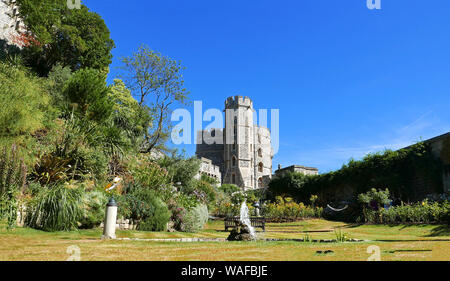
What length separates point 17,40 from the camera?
1938cm

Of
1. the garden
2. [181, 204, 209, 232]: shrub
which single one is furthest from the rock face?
[181, 204, 209, 232]: shrub

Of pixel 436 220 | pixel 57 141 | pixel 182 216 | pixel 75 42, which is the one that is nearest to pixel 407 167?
pixel 436 220

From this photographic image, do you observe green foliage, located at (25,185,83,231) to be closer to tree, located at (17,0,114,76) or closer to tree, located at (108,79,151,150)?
tree, located at (108,79,151,150)

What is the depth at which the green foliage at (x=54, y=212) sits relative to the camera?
20.7ft

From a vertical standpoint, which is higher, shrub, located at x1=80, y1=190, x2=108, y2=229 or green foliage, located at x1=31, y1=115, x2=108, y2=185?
green foliage, located at x1=31, y1=115, x2=108, y2=185

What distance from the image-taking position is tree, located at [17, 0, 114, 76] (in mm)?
17141

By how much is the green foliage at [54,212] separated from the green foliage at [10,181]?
356 mm

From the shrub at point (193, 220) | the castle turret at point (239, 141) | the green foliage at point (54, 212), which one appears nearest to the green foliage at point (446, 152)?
the shrub at point (193, 220)

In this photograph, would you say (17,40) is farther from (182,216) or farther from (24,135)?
(182,216)

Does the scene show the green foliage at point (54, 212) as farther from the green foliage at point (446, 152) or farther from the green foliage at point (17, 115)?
the green foliage at point (446, 152)

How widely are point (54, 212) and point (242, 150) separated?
133ft

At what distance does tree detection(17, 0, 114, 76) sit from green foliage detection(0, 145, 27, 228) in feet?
42.9

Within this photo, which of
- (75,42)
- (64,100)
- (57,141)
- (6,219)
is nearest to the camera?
(6,219)
